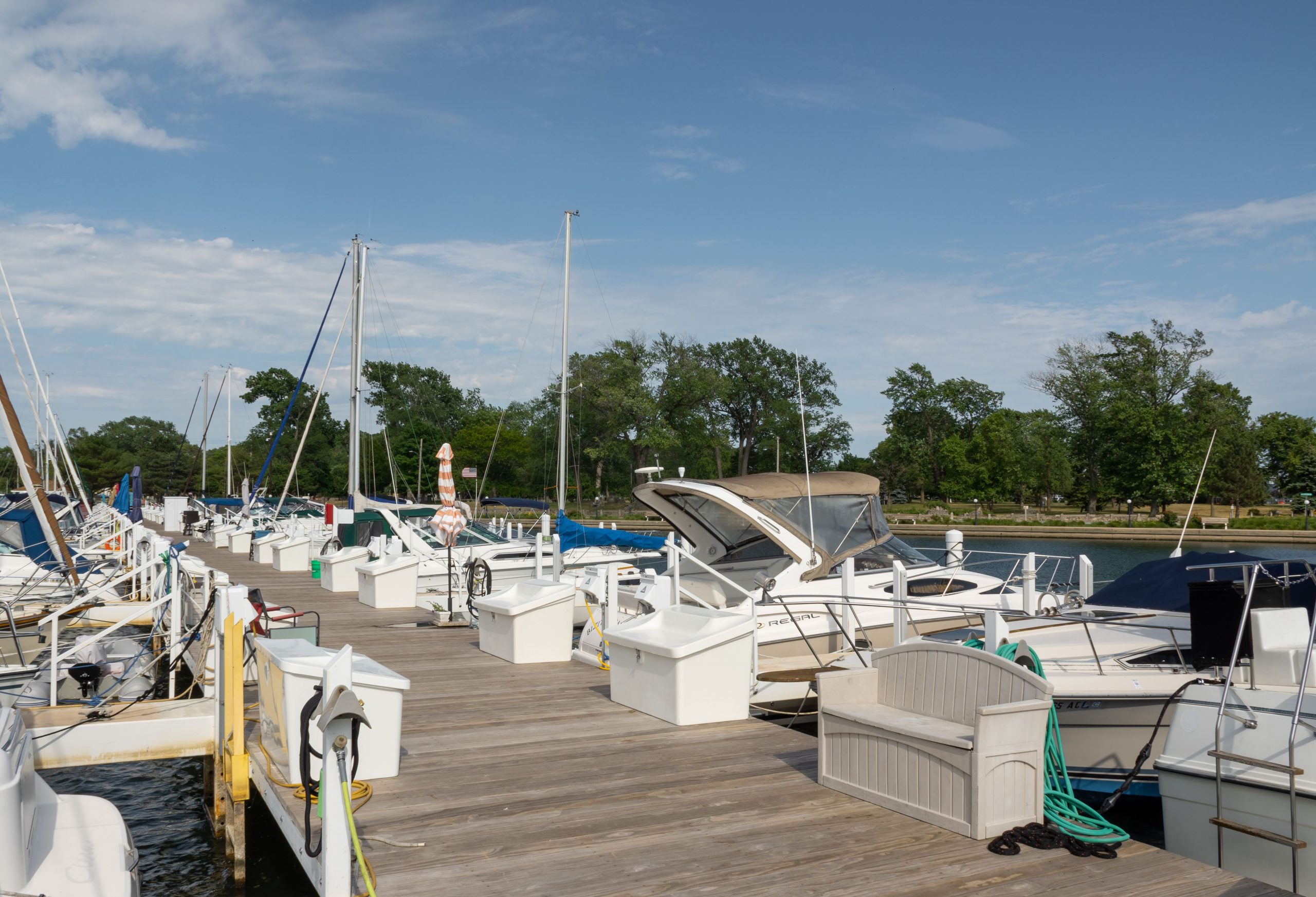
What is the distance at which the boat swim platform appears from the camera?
4.80 meters

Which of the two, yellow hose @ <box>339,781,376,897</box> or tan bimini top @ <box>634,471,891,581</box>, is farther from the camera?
tan bimini top @ <box>634,471,891,581</box>

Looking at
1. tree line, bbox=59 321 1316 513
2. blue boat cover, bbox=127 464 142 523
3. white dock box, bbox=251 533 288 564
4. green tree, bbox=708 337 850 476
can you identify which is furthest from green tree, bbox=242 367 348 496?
white dock box, bbox=251 533 288 564

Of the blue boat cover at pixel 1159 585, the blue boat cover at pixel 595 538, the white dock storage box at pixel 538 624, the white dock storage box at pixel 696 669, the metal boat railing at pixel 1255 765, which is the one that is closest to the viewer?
the metal boat railing at pixel 1255 765

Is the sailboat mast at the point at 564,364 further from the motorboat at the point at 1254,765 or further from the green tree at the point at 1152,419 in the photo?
the green tree at the point at 1152,419

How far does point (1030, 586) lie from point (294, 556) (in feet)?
60.9

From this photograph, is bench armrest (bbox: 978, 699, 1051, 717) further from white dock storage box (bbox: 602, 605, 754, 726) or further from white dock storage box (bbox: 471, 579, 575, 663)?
white dock storage box (bbox: 471, 579, 575, 663)

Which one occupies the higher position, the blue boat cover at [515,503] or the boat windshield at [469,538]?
the blue boat cover at [515,503]

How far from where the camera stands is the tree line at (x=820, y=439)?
72.4 meters

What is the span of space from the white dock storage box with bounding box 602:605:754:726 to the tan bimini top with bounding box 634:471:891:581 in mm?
5614

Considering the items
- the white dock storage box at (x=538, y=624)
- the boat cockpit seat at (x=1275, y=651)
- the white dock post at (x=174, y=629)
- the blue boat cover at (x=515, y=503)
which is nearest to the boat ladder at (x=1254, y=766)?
the boat cockpit seat at (x=1275, y=651)

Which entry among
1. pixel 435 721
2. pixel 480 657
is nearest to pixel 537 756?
pixel 435 721

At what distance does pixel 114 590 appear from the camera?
17547 mm

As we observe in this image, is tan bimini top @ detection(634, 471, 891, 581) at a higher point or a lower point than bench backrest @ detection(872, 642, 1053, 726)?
higher

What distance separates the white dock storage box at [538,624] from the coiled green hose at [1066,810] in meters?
6.31
